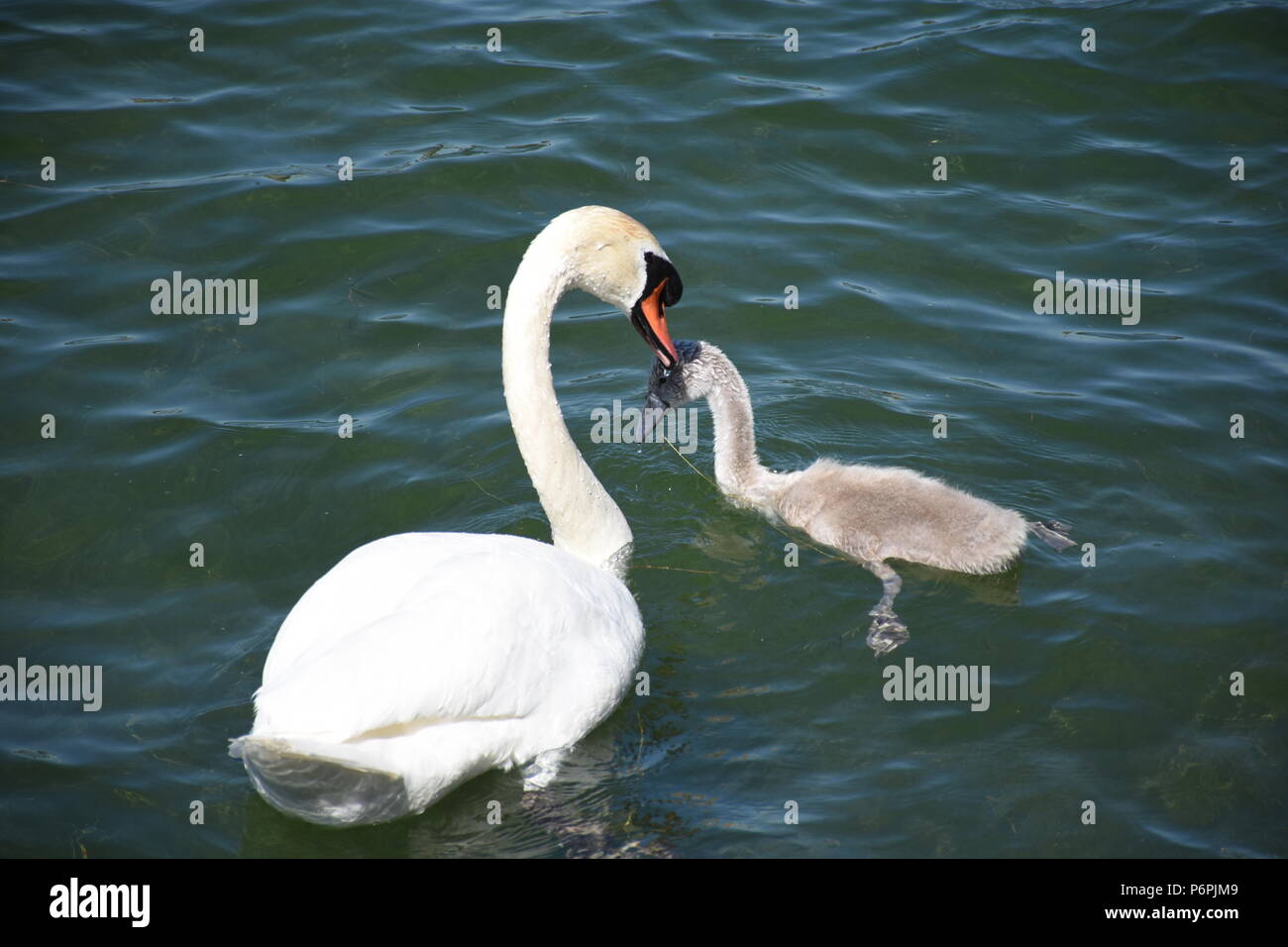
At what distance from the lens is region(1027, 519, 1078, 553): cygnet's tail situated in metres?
5.78

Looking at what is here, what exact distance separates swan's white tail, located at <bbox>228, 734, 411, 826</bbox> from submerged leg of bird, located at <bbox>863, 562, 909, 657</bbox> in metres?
2.10

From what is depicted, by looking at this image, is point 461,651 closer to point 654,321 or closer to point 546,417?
point 546,417

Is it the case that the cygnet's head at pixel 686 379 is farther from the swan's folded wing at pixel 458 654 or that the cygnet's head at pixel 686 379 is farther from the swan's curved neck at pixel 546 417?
the swan's folded wing at pixel 458 654

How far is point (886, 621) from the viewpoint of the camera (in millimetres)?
5441

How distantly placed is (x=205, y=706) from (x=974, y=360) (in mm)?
4594

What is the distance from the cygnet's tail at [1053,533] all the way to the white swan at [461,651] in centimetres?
199

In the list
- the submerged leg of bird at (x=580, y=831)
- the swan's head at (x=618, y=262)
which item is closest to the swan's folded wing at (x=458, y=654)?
the submerged leg of bird at (x=580, y=831)

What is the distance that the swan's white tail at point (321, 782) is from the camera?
384cm

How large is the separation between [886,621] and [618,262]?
1.95 metres

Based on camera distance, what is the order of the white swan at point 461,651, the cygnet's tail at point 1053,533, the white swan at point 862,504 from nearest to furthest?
the white swan at point 461,651 → the white swan at point 862,504 → the cygnet's tail at point 1053,533

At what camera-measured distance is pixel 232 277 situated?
793 cm

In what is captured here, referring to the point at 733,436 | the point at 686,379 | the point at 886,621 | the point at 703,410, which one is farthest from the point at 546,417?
the point at 703,410

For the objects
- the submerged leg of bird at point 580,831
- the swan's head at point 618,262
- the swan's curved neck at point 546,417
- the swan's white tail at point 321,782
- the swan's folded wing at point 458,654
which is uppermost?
the swan's head at point 618,262

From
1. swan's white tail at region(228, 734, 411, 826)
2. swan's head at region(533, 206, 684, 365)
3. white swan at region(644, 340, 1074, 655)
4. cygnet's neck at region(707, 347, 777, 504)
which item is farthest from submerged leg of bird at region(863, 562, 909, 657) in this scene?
swan's white tail at region(228, 734, 411, 826)
